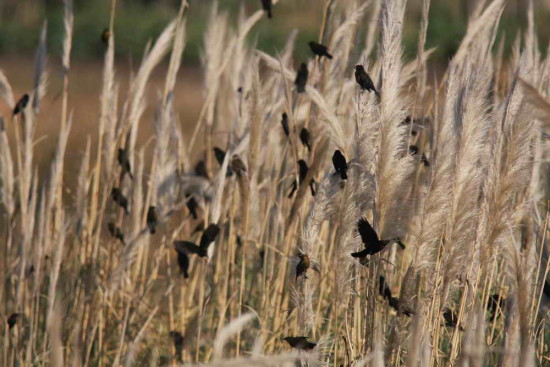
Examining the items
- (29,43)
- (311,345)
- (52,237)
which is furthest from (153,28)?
(311,345)

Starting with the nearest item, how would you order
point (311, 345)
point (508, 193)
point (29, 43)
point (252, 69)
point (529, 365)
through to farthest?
point (529, 365) → point (508, 193) → point (311, 345) → point (252, 69) → point (29, 43)

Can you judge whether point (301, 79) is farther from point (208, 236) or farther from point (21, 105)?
point (21, 105)

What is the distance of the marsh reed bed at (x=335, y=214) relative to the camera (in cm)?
151

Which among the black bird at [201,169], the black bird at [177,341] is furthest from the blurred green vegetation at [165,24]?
the black bird at [177,341]

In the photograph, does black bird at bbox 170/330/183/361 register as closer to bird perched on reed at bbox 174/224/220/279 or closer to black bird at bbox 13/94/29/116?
bird perched on reed at bbox 174/224/220/279

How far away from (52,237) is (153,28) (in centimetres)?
1471

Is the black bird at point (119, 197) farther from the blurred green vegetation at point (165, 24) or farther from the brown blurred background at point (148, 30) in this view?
the blurred green vegetation at point (165, 24)

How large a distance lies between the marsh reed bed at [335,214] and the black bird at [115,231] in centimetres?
1

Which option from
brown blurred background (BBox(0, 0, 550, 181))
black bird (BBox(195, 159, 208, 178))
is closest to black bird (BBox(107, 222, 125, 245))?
black bird (BBox(195, 159, 208, 178))

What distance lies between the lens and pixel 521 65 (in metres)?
1.52

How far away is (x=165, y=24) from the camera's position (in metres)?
16.9

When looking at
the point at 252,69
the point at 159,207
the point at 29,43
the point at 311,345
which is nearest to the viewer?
the point at 311,345

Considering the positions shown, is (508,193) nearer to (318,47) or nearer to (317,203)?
(317,203)

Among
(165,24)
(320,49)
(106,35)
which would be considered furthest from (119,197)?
(165,24)
